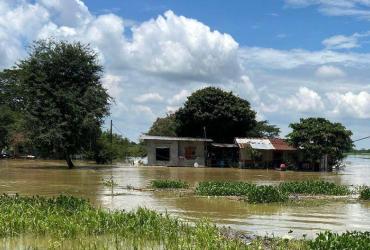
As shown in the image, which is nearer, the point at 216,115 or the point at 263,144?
the point at 263,144

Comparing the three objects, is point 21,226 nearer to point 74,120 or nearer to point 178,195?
point 178,195

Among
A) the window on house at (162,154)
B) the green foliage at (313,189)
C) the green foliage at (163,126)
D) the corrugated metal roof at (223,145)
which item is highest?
the green foliage at (163,126)

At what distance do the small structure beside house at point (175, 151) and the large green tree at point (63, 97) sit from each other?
378 inches

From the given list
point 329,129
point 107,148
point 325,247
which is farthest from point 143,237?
point 107,148

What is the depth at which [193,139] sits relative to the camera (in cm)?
5656

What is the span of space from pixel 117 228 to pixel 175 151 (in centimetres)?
4517

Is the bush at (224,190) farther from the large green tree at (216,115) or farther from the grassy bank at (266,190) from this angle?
the large green tree at (216,115)

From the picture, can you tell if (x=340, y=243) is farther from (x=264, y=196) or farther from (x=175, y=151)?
(x=175, y=151)

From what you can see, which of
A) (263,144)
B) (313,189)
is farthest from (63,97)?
(313,189)

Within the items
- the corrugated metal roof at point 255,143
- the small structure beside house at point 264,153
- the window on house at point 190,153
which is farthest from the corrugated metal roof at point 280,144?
the window on house at point 190,153

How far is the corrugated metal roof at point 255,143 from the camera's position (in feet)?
181

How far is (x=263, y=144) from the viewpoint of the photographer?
5584 cm

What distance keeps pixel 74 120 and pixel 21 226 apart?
35.1 m

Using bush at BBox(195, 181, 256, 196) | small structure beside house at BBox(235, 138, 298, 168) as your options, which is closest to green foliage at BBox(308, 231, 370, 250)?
bush at BBox(195, 181, 256, 196)
